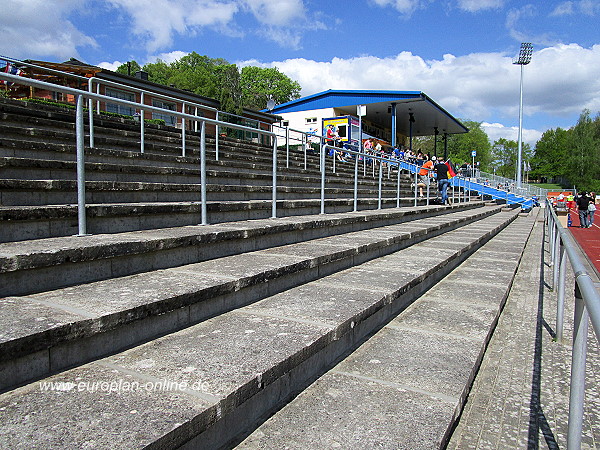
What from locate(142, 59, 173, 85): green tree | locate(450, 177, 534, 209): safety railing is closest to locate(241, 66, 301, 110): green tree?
locate(142, 59, 173, 85): green tree

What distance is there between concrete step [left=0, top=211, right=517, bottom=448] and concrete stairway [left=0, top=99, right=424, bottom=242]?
4.59 ft

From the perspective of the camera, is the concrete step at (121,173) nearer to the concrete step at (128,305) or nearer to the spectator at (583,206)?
the concrete step at (128,305)

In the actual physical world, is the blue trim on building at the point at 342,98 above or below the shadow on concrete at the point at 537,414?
above

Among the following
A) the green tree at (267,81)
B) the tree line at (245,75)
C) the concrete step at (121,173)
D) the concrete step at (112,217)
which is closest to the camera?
the concrete step at (112,217)

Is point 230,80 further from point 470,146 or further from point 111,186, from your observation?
point 111,186

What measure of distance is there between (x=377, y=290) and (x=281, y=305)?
90 centimetres

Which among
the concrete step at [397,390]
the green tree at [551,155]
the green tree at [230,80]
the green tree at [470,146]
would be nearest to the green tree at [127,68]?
the green tree at [230,80]

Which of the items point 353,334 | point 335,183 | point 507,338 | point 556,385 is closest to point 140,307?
point 353,334

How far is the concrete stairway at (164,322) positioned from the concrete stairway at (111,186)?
0.10ft

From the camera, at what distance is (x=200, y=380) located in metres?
1.82

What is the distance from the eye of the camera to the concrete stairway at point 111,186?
Answer: 3.17 metres

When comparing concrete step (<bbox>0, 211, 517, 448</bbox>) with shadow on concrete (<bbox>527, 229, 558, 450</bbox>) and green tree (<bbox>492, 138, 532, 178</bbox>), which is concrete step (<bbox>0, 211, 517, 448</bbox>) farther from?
green tree (<bbox>492, 138, 532, 178</bbox>)

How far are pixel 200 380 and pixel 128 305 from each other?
24.2 inches

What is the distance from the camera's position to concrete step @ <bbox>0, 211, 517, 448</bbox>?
144cm
